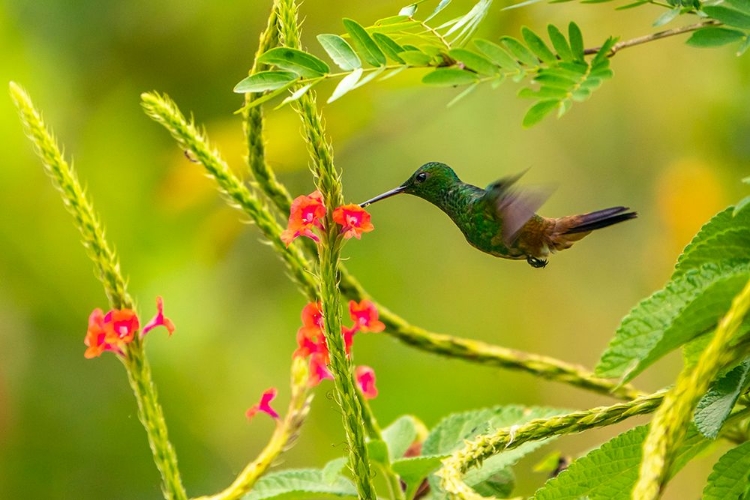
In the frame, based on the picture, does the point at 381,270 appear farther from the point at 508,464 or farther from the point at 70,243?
the point at 508,464

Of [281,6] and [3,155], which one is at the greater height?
[3,155]

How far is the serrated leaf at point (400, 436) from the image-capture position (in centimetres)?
136

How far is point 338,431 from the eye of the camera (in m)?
4.00

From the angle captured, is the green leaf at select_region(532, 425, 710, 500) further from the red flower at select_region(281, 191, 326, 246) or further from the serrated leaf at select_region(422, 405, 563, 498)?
the red flower at select_region(281, 191, 326, 246)

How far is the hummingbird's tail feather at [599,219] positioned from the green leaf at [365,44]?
0.42 metres

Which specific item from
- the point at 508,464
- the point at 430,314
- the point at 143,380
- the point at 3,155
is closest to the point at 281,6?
the point at 143,380

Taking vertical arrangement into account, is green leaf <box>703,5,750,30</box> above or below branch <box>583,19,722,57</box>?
below

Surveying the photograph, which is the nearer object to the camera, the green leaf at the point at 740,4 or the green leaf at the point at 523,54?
the green leaf at the point at 740,4

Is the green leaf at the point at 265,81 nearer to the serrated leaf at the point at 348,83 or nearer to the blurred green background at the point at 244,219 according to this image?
the serrated leaf at the point at 348,83

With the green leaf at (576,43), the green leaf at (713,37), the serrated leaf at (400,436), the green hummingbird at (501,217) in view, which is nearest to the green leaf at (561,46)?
the green leaf at (576,43)

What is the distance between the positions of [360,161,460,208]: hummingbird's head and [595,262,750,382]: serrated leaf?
703 millimetres

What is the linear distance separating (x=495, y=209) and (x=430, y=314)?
148 inches

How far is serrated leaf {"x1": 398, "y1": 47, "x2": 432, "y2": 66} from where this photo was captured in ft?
3.35

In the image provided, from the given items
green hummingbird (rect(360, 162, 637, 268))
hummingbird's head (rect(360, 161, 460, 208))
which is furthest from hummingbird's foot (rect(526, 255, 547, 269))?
hummingbird's head (rect(360, 161, 460, 208))
